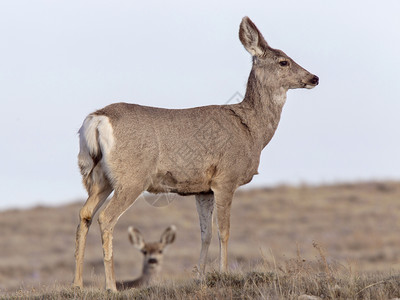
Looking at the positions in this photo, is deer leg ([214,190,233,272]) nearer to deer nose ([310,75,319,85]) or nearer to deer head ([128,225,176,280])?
deer nose ([310,75,319,85])

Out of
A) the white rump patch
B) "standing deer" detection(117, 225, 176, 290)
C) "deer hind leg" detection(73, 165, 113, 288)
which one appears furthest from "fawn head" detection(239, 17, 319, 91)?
"standing deer" detection(117, 225, 176, 290)

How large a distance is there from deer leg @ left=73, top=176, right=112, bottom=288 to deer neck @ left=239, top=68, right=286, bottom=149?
6.90 feet

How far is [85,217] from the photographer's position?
26.7 ft

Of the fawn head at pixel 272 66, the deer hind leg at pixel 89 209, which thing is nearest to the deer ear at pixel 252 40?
the fawn head at pixel 272 66

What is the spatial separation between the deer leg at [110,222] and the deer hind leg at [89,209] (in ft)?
1.14

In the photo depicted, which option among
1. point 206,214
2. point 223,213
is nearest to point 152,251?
point 206,214

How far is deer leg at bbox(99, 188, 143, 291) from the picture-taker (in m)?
7.73

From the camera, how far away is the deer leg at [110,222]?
773 cm

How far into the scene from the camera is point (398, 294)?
6.66 metres

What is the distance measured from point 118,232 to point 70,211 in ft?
21.3

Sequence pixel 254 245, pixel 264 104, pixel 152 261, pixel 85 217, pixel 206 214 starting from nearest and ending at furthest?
pixel 85 217 → pixel 206 214 → pixel 264 104 → pixel 152 261 → pixel 254 245

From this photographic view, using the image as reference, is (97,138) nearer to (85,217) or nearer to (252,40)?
(85,217)

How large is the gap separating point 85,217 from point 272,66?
3166 millimetres

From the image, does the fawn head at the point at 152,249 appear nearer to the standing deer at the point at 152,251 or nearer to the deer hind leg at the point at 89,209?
the standing deer at the point at 152,251
